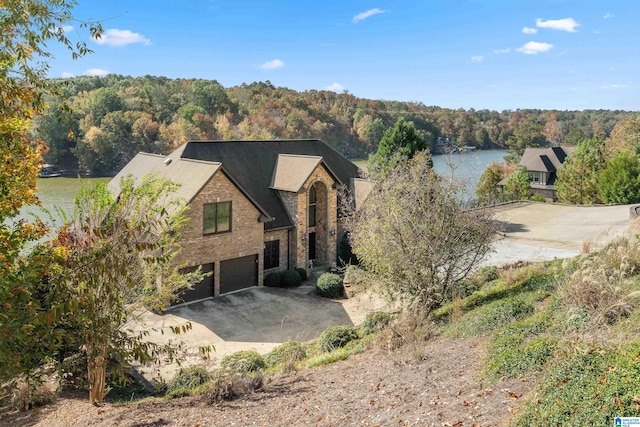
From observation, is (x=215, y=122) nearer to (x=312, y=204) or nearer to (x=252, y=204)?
(x=312, y=204)

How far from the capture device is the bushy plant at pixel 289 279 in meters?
26.2

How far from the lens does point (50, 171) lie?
69.6 m

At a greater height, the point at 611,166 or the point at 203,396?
the point at 611,166

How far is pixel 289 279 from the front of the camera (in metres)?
26.2

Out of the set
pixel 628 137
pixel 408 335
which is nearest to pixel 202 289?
pixel 408 335

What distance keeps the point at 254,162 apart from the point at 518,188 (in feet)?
114

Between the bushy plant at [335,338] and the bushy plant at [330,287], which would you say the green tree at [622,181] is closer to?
the bushy plant at [330,287]

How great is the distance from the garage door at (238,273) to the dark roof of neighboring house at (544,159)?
47.2 meters

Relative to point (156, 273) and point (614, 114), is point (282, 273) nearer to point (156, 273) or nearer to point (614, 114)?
point (156, 273)

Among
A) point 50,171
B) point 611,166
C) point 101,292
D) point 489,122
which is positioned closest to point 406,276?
→ point 101,292

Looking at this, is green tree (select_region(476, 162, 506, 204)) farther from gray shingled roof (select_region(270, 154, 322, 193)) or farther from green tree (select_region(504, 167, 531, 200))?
gray shingled roof (select_region(270, 154, 322, 193))

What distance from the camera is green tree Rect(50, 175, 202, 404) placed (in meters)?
7.90

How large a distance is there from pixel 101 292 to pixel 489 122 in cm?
14013

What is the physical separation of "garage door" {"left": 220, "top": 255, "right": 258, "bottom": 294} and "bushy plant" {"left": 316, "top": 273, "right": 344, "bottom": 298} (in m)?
3.56
